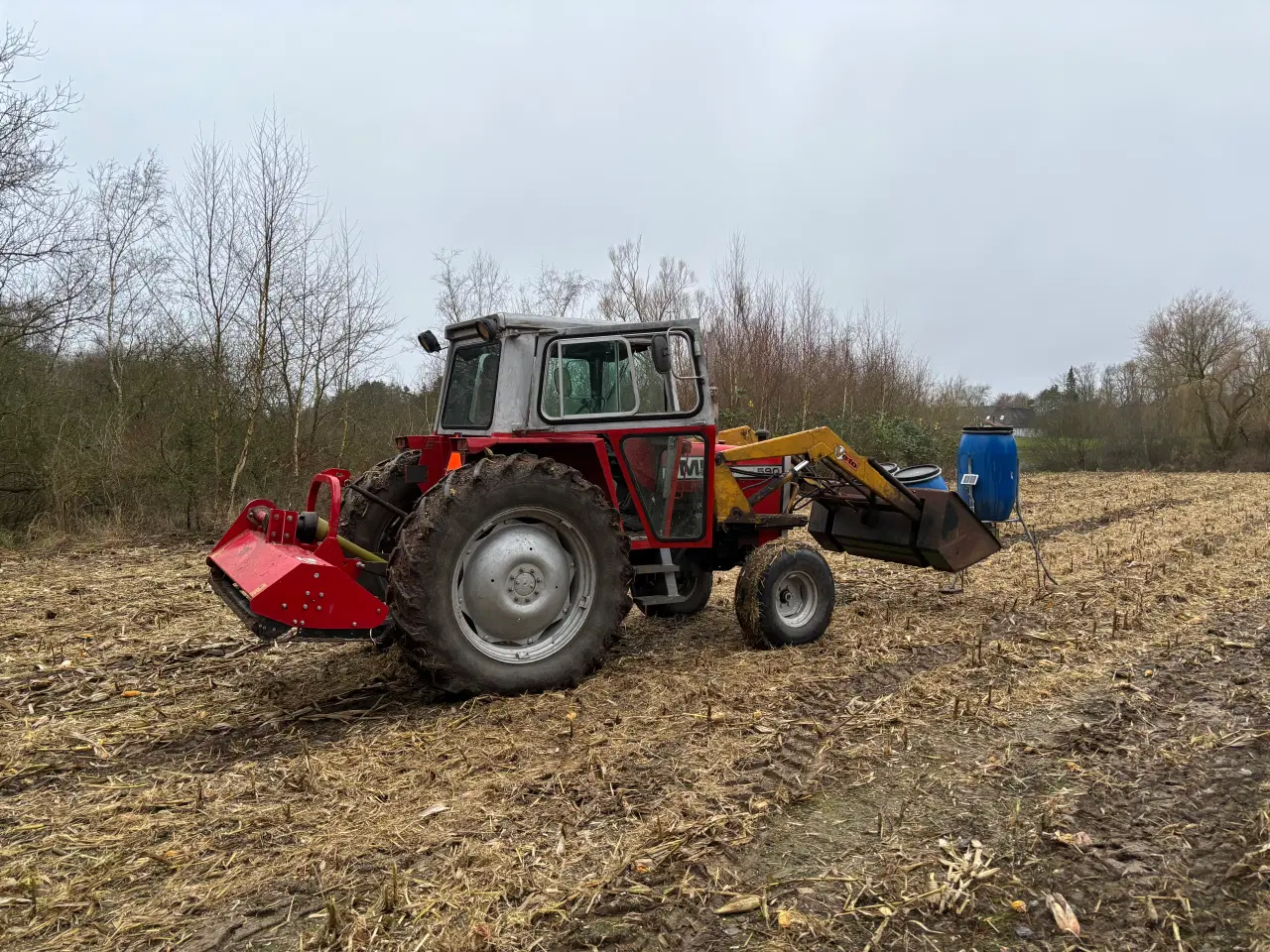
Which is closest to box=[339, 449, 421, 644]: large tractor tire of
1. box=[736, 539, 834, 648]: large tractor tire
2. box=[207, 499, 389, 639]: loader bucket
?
box=[207, 499, 389, 639]: loader bucket

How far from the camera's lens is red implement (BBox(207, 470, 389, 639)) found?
407cm

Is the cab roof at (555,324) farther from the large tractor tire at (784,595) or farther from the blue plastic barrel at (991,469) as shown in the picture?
the blue plastic barrel at (991,469)

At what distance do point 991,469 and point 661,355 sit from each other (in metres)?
3.64

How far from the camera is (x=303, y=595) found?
4.11 m

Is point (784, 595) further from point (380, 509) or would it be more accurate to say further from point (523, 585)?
point (380, 509)

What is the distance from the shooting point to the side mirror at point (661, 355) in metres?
5.19

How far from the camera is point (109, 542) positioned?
1085cm

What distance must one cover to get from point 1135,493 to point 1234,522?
5821 mm

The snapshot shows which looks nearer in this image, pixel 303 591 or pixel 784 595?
pixel 303 591

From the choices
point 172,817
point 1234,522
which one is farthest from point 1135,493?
point 172,817

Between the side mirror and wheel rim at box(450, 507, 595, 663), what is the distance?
3.64 ft

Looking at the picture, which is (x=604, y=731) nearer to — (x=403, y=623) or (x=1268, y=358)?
(x=403, y=623)

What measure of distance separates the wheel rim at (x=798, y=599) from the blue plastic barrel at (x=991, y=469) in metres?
2.17

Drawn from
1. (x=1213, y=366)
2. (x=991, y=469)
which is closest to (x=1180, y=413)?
(x=1213, y=366)
